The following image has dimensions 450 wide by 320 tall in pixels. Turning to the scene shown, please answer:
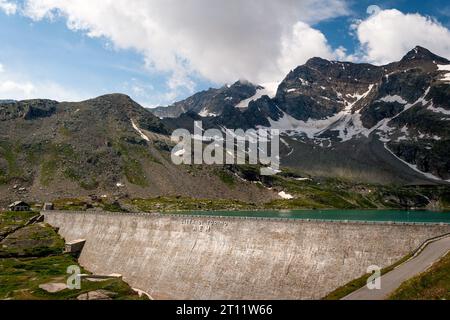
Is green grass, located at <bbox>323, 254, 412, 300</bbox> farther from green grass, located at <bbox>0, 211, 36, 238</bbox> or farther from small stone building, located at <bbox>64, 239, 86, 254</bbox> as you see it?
green grass, located at <bbox>0, 211, 36, 238</bbox>

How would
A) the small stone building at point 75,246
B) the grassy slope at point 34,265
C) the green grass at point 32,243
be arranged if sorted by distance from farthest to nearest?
the green grass at point 32,243
the small stone building at point 75,246
the grassy slope at point 34,265

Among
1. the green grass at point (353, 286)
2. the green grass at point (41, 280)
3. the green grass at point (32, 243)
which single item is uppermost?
the green grass at point (353, 286)

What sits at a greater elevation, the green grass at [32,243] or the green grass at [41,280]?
the green grass at [32,243]

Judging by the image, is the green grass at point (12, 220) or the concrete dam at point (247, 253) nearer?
the concrete dam at point (247, 253)

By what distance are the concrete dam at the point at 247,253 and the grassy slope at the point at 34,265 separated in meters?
8.25


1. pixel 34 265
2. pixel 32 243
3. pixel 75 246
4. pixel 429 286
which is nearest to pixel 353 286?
pixel 429 286

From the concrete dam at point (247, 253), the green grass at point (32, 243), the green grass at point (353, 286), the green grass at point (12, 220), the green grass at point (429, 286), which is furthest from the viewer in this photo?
the green grass at point (12, 220)

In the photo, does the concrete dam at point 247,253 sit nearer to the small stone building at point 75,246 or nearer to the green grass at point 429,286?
the green grass at point 429,286

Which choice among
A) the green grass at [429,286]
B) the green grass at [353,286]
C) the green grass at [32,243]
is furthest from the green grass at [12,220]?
the green grass at [429,286]

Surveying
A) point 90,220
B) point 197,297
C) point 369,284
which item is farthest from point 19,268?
point 369,284

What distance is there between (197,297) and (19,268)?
5616 centimetres

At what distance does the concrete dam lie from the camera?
58.0 metres

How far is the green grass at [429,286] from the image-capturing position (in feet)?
135
